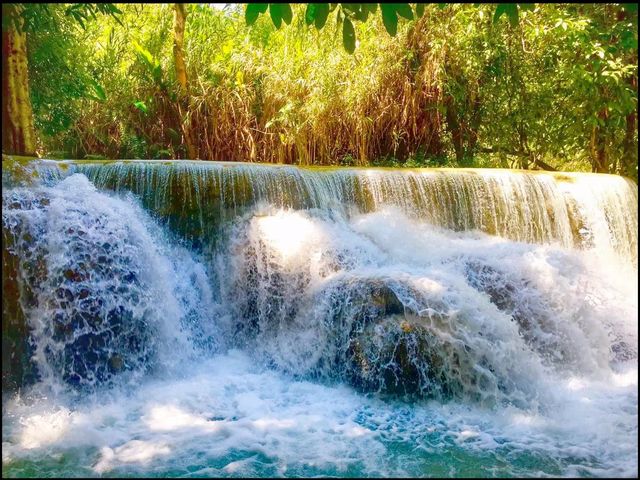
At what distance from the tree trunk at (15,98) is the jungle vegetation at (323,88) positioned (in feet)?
8.83

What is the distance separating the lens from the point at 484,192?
7.01 metres

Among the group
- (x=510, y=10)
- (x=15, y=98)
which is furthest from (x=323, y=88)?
(x=510, y=10)

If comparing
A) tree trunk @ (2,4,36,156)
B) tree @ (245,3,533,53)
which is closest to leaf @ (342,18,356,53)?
tree @ (245,3,533,53)

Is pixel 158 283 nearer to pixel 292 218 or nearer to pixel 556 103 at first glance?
pixel 292 218

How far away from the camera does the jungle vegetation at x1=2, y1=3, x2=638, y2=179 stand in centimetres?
904

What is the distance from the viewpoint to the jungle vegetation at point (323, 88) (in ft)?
29.7

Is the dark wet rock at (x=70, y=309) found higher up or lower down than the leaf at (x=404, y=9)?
lower down

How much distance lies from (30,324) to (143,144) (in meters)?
5.72

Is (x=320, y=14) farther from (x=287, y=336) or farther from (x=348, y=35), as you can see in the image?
(x=287, y=336)

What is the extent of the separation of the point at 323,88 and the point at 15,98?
4578 mm

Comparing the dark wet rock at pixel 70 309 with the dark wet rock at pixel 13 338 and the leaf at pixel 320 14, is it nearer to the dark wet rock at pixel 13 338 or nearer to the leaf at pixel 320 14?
the dark wet rock at pixel 13 338

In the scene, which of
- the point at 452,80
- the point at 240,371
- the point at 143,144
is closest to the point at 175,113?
the point at 143,144

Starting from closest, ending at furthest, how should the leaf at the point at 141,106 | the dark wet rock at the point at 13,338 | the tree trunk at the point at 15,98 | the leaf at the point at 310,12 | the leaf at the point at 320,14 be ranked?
1. the leaf at the point at 320,14
2. the leaf at the point at 310,12
3. the dark wet rock at the point at 13,338
4. the tree trunk at the point at 15,98
5. the leaf at the point at 141,106

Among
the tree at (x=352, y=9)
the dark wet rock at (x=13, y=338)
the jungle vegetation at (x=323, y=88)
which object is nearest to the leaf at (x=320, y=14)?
the tree at (x=352, y=9)
